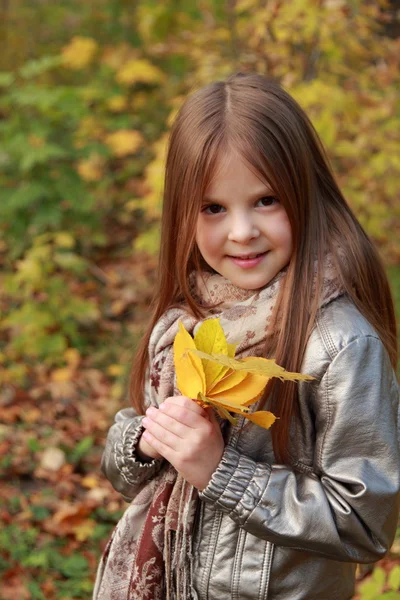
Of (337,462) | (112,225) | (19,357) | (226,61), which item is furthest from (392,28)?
(337,462)

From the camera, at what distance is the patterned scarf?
5.00ft

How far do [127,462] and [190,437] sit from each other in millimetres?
350

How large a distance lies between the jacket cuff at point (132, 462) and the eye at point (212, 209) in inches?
22.8

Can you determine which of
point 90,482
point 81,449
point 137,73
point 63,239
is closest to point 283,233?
point 90,482

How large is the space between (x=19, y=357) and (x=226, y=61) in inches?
91.5

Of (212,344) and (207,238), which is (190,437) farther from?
(207,238)

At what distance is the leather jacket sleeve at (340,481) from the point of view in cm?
141

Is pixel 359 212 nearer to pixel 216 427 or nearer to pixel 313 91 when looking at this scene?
pixel 313 91

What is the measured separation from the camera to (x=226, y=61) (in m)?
4.21

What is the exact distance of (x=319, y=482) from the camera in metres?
1.46

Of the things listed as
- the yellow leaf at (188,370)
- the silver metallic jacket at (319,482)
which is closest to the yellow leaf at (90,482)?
the silver metallic jacket at (319,482)

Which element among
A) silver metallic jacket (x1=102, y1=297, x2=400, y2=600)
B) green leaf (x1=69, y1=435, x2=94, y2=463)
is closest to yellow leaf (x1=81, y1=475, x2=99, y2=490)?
green leaf (x1=69, y1=435, x2=94, y2=463)

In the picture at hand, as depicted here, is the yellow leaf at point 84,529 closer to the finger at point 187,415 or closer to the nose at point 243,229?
the finger at point 187,415

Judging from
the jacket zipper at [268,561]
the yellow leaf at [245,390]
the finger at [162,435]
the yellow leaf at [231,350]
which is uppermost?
the yellow leaf at [231,350]
